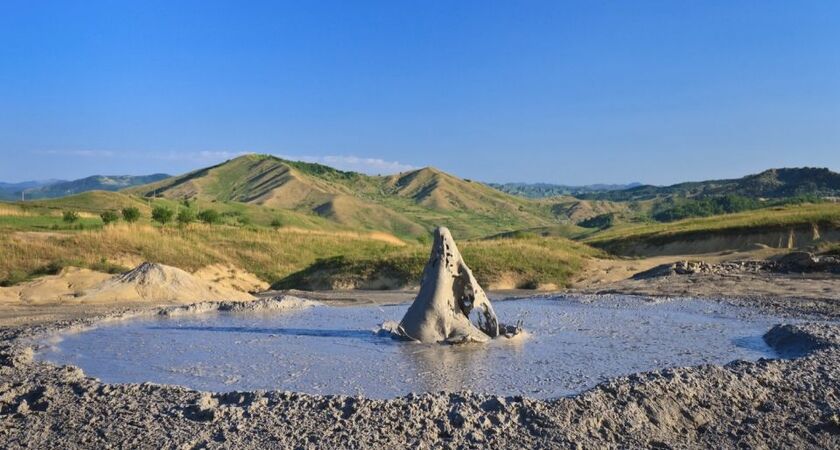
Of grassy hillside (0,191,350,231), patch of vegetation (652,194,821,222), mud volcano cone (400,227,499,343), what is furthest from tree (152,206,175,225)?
patch of vegetation (652,194,821,222)

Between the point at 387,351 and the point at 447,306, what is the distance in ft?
5.10

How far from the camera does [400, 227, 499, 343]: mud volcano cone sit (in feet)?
39.3

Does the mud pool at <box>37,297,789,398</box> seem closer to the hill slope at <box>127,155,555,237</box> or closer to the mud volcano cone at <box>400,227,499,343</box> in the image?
the mud volcano cone at <box>400,227,499,343</box>

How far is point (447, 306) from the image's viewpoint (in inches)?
482

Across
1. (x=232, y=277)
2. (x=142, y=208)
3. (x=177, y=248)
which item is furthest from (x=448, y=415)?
(x=142, y=208)

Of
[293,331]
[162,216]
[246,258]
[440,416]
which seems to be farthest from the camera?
[162,216]

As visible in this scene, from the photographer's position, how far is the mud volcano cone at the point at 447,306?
12.0 metres

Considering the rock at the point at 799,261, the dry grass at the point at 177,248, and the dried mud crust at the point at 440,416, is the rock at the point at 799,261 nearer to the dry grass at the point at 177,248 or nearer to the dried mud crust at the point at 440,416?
the dried mud crust at the point at 440,416

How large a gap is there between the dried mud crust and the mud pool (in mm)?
751

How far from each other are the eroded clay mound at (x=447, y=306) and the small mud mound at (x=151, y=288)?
8.59 m

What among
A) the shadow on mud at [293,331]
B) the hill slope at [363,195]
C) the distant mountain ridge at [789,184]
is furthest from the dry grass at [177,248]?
the distant mountain ridge at [789,184]

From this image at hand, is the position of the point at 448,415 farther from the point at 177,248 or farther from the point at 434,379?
the point at 177,248

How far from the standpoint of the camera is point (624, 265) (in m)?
28.7

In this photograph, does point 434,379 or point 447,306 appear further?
point 447,306
